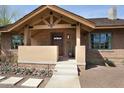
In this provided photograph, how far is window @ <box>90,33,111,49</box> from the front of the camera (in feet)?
49.7

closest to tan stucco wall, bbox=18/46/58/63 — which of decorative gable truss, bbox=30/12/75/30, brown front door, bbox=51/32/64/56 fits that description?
decorative gable truss, bbox=30/12/75/30

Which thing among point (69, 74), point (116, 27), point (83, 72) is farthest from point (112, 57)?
point (69, 74)

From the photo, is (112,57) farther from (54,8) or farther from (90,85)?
(90,85)

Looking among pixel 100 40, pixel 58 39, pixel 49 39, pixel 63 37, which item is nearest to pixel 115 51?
pixel 100 40

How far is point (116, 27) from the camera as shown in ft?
45.9

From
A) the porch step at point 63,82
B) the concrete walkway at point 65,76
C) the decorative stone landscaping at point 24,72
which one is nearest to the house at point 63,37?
the concrete walkway at point 65,76

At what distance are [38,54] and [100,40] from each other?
562cm

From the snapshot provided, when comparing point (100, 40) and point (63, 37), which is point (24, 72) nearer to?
point (63, 37)

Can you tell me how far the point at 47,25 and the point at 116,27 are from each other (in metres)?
5.15

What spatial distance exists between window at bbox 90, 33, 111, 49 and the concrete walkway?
13.3 feet

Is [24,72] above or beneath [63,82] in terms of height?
above

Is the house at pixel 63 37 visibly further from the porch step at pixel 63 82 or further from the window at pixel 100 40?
the porch step at pixel 63 82

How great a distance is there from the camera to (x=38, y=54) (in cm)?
1238

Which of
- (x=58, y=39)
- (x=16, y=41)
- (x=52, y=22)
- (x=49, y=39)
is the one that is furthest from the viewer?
(x=16, y=41)
